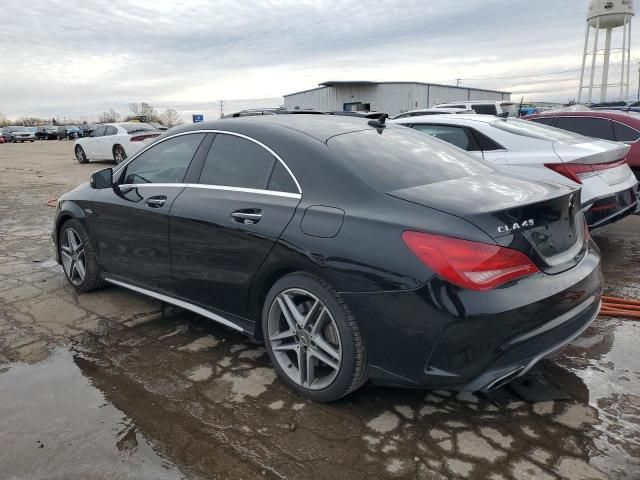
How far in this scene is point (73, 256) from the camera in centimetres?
471

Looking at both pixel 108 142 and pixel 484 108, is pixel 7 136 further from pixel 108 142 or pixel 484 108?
pixel 484 108

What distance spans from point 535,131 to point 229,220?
4006mm

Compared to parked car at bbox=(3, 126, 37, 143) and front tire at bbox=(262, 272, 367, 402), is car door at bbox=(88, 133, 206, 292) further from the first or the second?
parked car at bbox=(3, 126, 37, 143)

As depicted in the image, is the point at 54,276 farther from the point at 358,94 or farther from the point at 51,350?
the point at 358,94

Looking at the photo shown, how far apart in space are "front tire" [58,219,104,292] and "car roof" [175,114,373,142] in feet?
4.87

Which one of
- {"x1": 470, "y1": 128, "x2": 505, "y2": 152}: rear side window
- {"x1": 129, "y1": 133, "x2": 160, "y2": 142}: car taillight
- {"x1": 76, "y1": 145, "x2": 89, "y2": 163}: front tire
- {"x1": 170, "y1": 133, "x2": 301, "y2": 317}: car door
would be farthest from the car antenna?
{"x1": 76, "y1": 145, "x2": 89, "y2": 163}: front tire

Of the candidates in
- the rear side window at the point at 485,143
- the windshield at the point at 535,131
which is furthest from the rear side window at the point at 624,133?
the rear side window at the point at 485,143

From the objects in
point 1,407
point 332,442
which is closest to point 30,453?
point 1,407

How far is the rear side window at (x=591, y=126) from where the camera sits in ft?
25.8

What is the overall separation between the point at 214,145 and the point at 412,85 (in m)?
41.6

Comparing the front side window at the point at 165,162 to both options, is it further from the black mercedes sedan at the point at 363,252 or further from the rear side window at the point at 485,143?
the rear side window at the point at 485,143

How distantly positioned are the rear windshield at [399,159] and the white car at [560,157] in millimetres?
1533

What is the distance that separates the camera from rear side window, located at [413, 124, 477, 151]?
228 inches

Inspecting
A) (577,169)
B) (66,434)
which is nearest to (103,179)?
(66,434)
